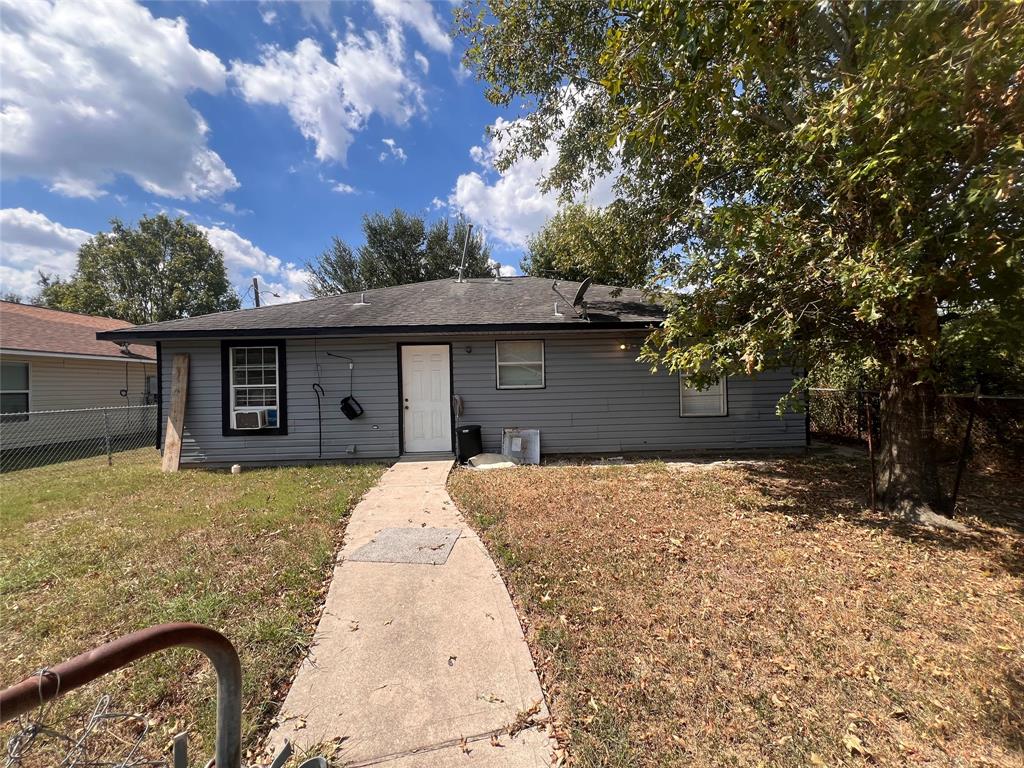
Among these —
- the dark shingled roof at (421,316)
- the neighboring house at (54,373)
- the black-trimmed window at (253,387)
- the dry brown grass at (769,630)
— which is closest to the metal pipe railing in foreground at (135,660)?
the dry brown grass at (769,630)

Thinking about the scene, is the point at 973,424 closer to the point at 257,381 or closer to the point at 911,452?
the point at 911,452

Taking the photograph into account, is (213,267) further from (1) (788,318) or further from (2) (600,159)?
(1) (788,318)

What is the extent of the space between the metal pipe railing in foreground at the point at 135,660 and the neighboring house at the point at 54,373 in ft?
39.8

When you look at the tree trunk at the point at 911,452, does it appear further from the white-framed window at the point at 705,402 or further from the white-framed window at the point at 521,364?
the white-framed window at the point at 521,364

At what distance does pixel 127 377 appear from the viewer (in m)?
15.2

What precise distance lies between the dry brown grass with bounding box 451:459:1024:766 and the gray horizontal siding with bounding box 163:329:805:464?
11.3ft

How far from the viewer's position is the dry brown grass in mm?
2119

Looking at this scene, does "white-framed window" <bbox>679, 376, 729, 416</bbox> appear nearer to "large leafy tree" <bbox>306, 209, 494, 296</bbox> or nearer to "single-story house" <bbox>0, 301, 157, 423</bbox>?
"single-story house" <bbox>0, 301, 157, 423</bbox>

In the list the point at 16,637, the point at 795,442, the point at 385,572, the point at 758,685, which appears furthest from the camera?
the point at 795,442

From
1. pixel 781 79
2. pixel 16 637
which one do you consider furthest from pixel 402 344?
pixel 781 79

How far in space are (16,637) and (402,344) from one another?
6.26 metres

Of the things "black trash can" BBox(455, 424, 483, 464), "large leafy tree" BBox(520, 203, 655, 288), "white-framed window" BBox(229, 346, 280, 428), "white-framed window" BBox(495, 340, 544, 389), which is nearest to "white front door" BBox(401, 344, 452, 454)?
"black trash can" BBox(455, 424, 483, 464)

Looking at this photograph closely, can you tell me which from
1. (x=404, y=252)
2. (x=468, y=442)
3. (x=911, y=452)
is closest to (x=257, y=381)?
(x=468, y=442)

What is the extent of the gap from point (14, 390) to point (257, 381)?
8086mm
